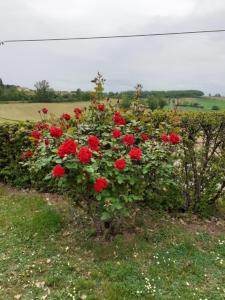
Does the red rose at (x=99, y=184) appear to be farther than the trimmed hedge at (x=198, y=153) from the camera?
No

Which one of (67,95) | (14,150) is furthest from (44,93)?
(14,150)

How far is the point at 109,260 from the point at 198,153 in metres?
1.77

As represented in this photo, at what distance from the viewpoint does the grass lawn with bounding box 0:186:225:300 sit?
3520mm

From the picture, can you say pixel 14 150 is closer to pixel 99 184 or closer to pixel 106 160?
pixel 106 160

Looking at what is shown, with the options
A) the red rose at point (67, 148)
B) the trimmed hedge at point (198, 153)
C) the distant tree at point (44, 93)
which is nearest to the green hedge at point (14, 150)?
the trimmed hedge at point (198, 153)

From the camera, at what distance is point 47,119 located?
5.24 meters

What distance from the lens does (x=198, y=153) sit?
191 inches

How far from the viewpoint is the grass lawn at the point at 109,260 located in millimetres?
3520

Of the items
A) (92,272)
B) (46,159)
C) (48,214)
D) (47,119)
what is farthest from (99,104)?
(92,272)

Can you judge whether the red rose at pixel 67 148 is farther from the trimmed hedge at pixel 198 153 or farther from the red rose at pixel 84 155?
the trimmed hedge at pixel 198 153

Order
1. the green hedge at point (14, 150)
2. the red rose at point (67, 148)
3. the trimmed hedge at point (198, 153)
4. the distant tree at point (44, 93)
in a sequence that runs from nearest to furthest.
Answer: the red rose at point (67, 148), the trimmed hedge at point (198, 153), the green hedge at point (14, 150), the distant tree at point (44, 93)

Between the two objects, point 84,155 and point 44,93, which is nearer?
point 84,155

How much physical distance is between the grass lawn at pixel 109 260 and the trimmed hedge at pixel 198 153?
1.07 feet

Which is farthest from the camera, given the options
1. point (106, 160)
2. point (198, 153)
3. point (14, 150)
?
point (14, 150)
